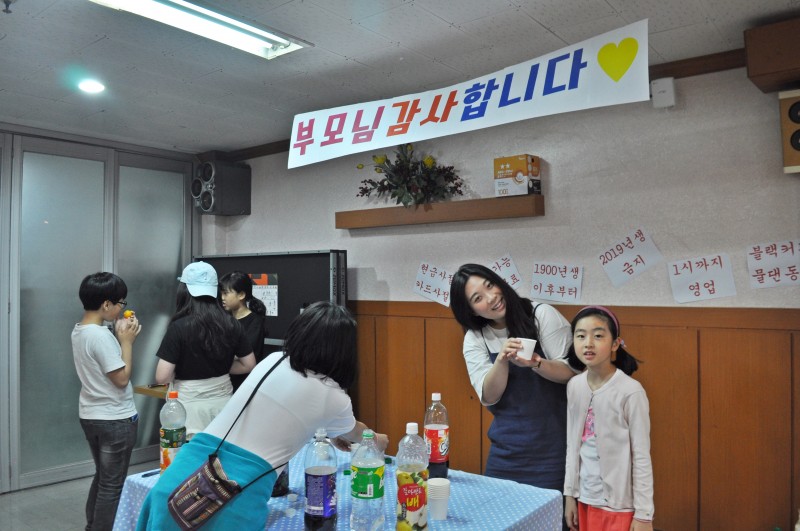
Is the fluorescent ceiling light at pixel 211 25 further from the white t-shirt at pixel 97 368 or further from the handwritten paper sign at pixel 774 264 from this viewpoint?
the handwritten paper sign at pixel 774 264

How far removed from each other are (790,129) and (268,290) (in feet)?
11.9

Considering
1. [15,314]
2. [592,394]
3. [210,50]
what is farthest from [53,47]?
[592,394]

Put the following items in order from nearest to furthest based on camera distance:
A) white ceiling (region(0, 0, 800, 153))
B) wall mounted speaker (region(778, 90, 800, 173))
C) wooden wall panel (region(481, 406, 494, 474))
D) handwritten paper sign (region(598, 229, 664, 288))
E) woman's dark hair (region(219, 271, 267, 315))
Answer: white ceiling (region(0, 0, 800, 153)) → wall mounted speaker (region(778, 90, 800, 173)) → handwritten paper sign (region(598, 229, 664, 288)) → woman's dark hair (region(219, 271, 267, 315)) → wooden wall panel (region(481, 406, 494, 474))

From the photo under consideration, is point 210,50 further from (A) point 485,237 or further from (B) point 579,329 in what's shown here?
(B) point 579,329

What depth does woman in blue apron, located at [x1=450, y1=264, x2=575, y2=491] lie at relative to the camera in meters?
2.35

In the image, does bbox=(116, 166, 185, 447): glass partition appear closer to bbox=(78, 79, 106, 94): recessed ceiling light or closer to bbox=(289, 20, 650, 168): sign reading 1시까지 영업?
bbox=(78, 79, 106, 94): recessed ceiling light

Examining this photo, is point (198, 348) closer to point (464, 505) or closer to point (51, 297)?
point (464, 505)

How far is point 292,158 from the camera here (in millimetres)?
3209

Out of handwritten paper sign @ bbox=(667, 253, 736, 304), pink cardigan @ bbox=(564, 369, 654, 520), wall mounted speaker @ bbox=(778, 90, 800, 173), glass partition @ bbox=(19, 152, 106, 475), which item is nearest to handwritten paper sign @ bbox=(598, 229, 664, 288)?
handwritten paper sign @ bbox=(667, 253, 736, 304)

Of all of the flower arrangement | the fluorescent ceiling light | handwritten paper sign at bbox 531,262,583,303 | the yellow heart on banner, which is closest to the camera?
the yellow heart on banner

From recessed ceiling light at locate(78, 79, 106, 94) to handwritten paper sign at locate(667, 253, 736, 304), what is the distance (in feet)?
11.2

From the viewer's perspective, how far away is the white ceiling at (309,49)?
2682mm

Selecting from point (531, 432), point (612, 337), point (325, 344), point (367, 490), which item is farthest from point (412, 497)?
point (612, 337)

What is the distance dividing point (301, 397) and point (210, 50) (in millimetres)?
2143
